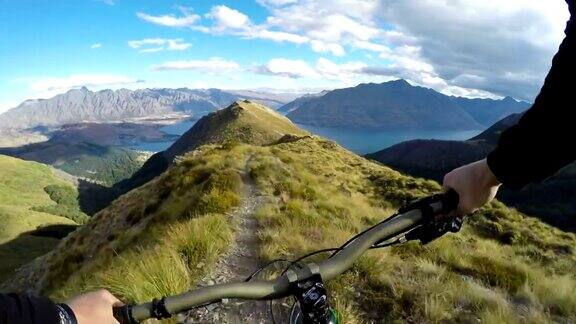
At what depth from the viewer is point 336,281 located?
7.52 metres

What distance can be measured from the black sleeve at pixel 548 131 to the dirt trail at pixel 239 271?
4.59 meters

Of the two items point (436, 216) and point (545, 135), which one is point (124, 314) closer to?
point (436, 216)

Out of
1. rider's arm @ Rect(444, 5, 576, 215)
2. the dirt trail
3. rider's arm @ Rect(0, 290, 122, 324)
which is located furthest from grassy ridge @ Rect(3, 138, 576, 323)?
rider's arm @ Rect(444, 5, 576, 215)

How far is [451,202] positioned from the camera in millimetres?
2551

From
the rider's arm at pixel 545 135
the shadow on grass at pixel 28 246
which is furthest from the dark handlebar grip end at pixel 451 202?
the shadow on grass at pixel 28 246

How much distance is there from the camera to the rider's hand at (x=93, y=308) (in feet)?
7.42

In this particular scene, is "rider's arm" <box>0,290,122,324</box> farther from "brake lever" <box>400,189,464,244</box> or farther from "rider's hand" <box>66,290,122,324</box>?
"brake lever" <box>400,189,464,244</box>

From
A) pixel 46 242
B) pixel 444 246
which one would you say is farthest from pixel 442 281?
pixel 46 242

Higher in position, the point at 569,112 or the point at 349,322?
the point at 569,112

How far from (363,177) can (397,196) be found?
673 centimetres

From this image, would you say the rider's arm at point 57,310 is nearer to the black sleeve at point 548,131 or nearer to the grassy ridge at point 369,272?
the black sleeve at point 548,131

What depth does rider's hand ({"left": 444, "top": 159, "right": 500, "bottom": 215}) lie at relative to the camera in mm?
2346

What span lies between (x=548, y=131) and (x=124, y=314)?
2.31 m

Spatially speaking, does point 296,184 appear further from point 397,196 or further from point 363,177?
point 363,177
